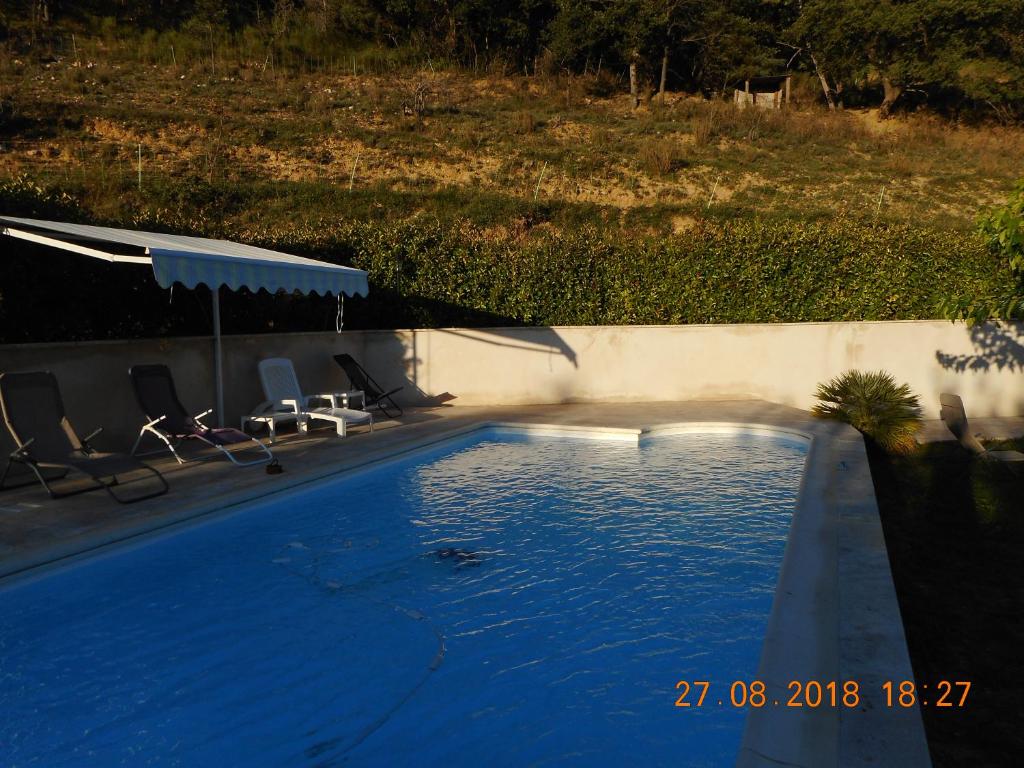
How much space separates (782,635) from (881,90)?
46791 millimetres

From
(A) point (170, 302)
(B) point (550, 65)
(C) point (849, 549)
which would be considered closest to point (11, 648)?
(C) point (849, 549)

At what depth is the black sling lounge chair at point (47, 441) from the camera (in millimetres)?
6734

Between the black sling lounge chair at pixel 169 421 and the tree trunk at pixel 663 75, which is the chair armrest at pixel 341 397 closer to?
the black sling lounge chair at pixel 169 421

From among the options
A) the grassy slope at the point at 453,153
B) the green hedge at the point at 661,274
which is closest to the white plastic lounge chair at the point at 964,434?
the green hedge at the point at 661,274

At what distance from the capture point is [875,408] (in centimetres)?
1066

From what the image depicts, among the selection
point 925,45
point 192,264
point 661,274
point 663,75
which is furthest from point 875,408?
point 925,45

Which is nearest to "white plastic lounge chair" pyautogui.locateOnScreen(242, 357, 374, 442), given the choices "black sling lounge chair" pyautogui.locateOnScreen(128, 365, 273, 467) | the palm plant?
"black sling lounge chair" pyautogui.locateOnScreen(128, 365, 273, 467)

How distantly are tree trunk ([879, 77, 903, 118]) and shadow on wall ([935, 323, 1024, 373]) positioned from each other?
104ft

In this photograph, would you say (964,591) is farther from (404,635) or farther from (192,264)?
(192,264)

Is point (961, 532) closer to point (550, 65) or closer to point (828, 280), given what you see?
point (828, 280)

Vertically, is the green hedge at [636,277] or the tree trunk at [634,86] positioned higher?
the tree trunk at [634,86]

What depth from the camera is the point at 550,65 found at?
42.4 metres

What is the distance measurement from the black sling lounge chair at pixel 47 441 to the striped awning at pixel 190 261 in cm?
140

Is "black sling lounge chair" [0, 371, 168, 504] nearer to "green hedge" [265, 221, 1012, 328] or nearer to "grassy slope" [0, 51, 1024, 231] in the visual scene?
"green hedge" [265, 221, 1012, 328]
